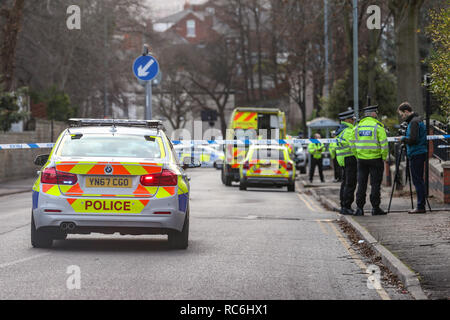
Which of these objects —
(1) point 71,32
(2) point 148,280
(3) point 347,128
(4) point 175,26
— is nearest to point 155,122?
(2) point 148,280

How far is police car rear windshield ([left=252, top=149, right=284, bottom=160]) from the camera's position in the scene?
96.0ft

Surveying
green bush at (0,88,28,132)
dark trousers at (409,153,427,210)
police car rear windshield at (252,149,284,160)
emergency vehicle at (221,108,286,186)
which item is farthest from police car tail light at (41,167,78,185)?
emergency vehicle at (221,108,286,186)

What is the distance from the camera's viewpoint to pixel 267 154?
29.3 metres

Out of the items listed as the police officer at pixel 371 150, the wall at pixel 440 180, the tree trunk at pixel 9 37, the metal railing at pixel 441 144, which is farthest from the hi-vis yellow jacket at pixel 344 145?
the tree trunk at pixel 9 37

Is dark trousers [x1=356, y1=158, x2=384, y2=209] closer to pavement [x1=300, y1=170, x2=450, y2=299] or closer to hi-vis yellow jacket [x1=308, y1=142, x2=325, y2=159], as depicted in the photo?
pavement [x1=300, y1=170, x2=450, y2=299]

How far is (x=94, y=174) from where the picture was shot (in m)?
11.3

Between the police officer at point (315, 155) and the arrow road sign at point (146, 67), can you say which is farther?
the police officer at point (315, 155)

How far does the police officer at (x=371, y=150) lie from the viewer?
1694 centimetres

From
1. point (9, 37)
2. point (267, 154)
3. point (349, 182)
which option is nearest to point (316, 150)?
point (267, 154)

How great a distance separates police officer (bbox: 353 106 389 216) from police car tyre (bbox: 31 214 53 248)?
6.94 metres

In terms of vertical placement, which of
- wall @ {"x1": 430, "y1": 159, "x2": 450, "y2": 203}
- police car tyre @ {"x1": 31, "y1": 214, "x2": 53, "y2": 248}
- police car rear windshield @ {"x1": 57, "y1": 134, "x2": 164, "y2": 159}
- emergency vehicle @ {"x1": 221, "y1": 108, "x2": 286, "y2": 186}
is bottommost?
police car tyre @ {"x1": 31, "y1": 214, "x2": 53, "y2": 248}

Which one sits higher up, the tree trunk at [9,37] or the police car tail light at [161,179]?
the tree trunk at [9,37]

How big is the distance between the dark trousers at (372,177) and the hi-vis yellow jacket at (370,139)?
11cm

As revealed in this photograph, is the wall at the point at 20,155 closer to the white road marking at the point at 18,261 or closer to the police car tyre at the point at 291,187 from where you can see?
the police car tyre at the point at 291,187
